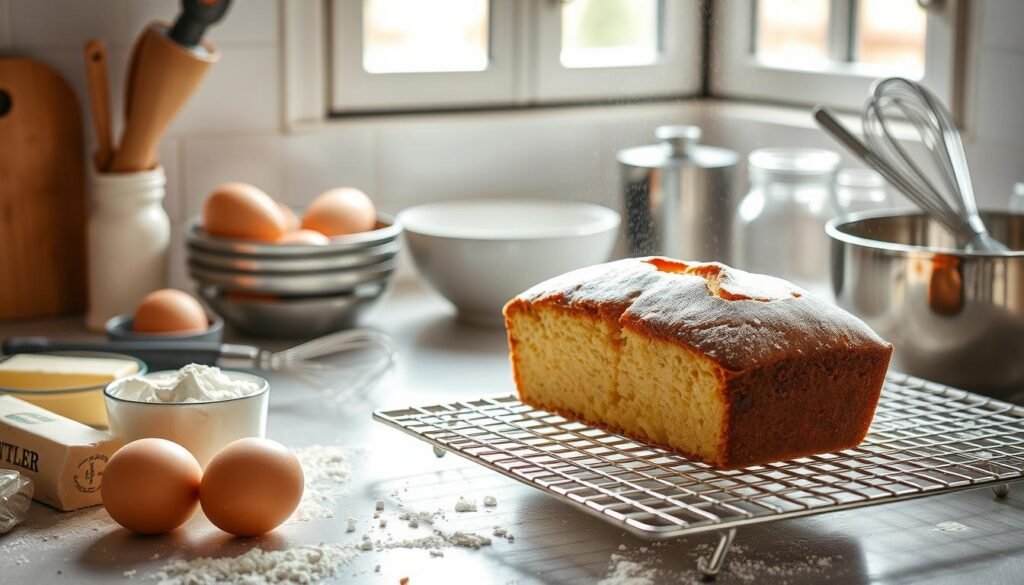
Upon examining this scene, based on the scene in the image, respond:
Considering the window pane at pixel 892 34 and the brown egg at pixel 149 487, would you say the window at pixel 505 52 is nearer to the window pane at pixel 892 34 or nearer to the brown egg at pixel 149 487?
the window pane at pixel 892 34

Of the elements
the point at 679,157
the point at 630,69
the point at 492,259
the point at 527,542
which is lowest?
the point at 527,542

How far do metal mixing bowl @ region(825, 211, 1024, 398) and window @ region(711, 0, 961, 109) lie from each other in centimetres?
49

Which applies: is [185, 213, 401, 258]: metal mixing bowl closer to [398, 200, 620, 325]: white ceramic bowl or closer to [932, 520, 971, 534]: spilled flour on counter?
[398, 200, 620, 325]: white ceramic bowl

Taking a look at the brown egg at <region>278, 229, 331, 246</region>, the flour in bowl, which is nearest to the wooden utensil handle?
the brown egg at <region>278, 229, 331, 246</region>

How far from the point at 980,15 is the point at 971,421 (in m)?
0.64

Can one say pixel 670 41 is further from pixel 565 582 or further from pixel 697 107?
pixel 565 582

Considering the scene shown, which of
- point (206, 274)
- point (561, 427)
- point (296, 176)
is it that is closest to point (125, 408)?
point (561, 427)

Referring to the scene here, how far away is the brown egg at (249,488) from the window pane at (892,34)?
3.50ft

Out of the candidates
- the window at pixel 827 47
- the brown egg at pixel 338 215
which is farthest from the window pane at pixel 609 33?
the brown egg at pixel 338 215

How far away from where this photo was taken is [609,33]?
193 cm

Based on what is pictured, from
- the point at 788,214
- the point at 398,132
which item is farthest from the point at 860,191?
the point at 398,132

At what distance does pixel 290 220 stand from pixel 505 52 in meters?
0.47

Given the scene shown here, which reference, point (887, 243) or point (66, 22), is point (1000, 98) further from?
point (66, 22)

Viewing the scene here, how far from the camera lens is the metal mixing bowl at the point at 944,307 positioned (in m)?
1.15
